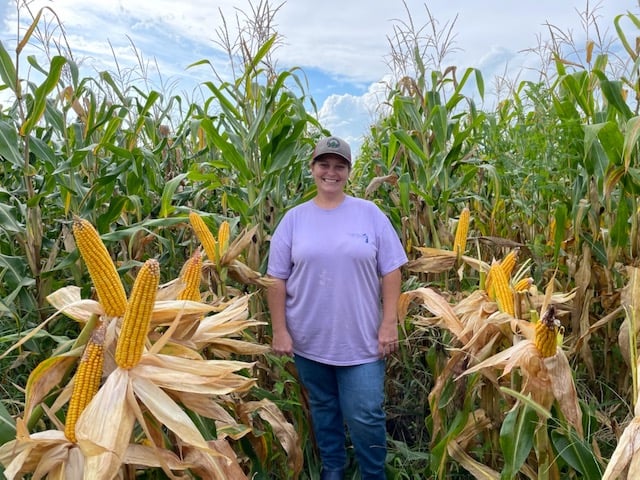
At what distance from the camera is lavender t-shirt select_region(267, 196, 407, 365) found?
3301 millimetres

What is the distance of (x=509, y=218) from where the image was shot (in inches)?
190

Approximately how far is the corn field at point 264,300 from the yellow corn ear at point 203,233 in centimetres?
1

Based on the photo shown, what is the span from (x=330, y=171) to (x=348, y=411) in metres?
1.60

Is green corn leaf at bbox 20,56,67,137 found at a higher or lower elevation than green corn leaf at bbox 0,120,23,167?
higher

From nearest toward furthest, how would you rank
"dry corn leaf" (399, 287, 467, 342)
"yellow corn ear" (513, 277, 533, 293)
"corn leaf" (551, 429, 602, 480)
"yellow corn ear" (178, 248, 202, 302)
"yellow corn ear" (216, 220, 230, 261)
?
"corn leaf" (551, 429, 602, 480) → "yellow corn ear" (178, 248, 202, 302) → "yellow corn ear" (513, 277, 533, 293) → "dry corn leaf" (399, 287, 467, 342) → "yellow corn ear" (216, 220, 230, 261)

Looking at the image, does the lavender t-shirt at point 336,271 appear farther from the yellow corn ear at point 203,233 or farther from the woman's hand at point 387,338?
the yellow corn ear at point 203,233

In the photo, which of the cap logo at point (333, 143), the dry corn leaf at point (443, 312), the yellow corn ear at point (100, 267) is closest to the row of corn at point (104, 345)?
the yellow corn ear at point (100, 267)

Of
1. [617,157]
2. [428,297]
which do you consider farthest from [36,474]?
[617,157]

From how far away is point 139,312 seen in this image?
5.29ft

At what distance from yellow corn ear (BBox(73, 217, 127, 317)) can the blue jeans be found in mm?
1925

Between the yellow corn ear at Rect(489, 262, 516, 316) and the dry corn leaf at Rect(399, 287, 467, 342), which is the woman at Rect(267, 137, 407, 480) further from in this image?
the yellow corn ear at Rect(489, 262, 516, 316)

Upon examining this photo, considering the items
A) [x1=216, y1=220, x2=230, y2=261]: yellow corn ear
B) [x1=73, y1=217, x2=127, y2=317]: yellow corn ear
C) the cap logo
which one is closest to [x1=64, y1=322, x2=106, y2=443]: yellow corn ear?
[x1=73, y1=217, x2=127, y2=317]: yellow corn ear

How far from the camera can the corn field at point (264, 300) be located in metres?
1.72

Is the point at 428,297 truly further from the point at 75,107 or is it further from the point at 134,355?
the point at 75,107
